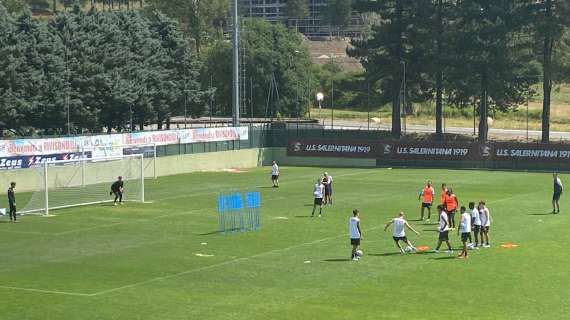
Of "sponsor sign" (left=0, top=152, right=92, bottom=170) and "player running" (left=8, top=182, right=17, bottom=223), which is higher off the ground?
"sponsor sign" (left=0, top=152, right=92, bottom=170)

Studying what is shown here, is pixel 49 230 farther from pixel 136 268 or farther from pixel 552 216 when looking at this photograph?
pixel 552 216

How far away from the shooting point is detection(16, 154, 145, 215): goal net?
50969 mm

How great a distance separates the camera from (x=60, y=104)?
72.1 meters

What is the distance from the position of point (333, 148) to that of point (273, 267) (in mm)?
47211

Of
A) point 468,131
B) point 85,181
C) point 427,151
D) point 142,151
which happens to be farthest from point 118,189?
point 468,131

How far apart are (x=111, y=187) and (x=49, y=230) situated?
10065 mm

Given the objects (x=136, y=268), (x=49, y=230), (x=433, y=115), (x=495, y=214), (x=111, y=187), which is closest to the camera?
(x=136, y=268)

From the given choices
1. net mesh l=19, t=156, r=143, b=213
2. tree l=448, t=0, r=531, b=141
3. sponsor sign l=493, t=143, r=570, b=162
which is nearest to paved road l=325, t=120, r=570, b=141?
tree l=448, t=0, r=531, b=141

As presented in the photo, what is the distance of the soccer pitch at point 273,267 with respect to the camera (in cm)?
2523

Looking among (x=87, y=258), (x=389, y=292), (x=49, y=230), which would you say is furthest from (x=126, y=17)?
(x=389, y=292)

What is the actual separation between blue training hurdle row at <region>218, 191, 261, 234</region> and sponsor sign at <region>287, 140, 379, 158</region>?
118 feet

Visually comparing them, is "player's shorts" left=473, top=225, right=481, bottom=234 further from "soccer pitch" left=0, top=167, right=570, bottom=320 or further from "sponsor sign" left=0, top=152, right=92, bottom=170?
"sponsor sign" left=0, top=152, right=92, bottom=170

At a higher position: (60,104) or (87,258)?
(60,104)

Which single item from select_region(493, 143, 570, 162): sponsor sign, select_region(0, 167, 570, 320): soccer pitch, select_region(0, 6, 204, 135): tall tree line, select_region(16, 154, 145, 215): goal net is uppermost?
select_region(0, 6, 204, 135): tall tree line
